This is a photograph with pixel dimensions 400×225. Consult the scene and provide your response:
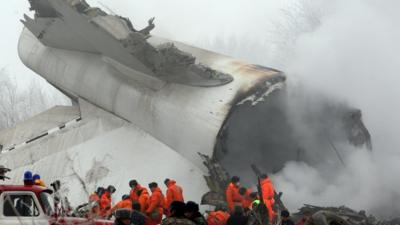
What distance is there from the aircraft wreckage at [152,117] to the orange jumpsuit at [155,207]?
1686 mm

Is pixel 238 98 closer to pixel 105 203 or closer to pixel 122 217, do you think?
pixel 105 203

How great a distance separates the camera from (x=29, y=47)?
20594mm

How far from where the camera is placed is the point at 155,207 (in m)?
12.4

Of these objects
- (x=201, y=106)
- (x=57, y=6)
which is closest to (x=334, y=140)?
(x=201, y=106)

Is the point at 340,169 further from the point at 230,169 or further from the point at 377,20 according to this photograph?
the point at 377,20

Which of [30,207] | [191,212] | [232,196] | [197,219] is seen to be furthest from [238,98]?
[191,212]

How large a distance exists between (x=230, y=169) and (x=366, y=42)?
4.76 m

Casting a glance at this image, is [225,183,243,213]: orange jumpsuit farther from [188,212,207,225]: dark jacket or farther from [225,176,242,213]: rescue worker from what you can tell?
[188,212,207,225]: dark jacket

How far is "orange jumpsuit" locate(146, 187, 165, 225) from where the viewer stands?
1241cm

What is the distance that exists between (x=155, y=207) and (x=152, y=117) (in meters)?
3.51

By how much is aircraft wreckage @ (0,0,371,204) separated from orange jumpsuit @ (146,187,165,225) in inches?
66.4

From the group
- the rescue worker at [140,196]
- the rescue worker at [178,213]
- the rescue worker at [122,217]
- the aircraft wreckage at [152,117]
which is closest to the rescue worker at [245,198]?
the aircraft wreckage at [152,117]

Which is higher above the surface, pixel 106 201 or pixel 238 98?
pixel 238 98

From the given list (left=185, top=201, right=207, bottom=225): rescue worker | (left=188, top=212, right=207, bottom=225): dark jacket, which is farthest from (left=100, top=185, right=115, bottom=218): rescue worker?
(left=185, top=201, right=207, bottom=225): rescue worker
